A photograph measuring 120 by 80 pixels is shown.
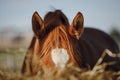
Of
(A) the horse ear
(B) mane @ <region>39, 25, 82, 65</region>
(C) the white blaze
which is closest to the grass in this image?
(C) the white blaze

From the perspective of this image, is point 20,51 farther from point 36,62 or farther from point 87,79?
point 87,79

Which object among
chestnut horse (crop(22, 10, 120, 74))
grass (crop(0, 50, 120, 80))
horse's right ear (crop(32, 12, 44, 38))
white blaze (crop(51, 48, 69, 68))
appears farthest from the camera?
horse's right ear (crop(32, 12, 44, 38))

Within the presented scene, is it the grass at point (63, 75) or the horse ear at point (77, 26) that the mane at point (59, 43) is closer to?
the horse ear at point (77, 26)

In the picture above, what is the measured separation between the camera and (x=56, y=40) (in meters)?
6.50

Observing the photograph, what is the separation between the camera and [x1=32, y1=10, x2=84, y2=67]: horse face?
6.36 m

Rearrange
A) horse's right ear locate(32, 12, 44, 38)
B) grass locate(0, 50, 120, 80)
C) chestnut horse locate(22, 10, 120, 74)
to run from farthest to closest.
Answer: horse's right ear locate(32, 12, 44, 38) < chestnut horse locate(22, 10, 120, 74) < grass locate(0, 50, 120, 80)

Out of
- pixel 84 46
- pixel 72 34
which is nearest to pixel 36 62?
pixel 72 34

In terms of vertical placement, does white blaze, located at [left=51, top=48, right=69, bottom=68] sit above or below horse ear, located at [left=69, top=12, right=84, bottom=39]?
below

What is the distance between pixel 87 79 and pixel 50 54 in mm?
680

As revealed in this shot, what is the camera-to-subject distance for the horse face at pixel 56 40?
20.9 ft

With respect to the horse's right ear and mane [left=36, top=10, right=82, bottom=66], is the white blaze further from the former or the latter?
the horse's right ear

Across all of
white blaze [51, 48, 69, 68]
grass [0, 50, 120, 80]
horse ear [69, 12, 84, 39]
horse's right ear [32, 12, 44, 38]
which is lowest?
grass [0, 50, 120, 80]

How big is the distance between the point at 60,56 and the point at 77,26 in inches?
27.5

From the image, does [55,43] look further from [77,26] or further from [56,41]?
[77,26]
